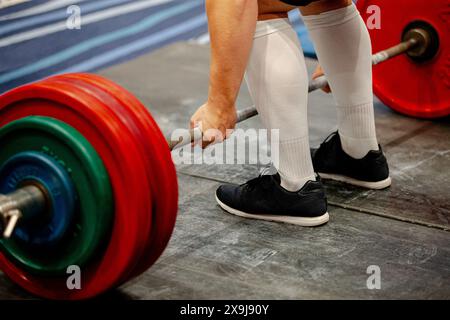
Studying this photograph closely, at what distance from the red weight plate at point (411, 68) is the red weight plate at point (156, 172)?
1.25m

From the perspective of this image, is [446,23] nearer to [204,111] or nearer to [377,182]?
[377,182]

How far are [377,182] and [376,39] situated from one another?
683 millimetres

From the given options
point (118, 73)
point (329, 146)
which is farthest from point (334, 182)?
point (118, 73)

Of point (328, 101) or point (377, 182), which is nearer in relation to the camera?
point (377, 182)

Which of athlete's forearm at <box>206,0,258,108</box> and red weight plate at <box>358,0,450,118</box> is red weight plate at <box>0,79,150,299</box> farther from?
red weight plate at <box>358,0,450,118</box>

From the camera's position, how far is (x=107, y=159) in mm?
1336

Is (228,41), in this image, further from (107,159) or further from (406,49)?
(406,49)

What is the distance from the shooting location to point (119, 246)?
135 cm

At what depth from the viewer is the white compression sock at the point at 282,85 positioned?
65.9 inches

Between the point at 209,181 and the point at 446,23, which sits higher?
the point at 446,23

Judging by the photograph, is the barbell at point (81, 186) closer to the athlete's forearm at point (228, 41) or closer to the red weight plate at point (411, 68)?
the athlete's forearm at point (228, 41)

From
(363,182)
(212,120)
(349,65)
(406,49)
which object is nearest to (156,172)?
(212,120)

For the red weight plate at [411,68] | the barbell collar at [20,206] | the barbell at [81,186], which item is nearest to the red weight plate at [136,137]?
the barbell at [81,186]
